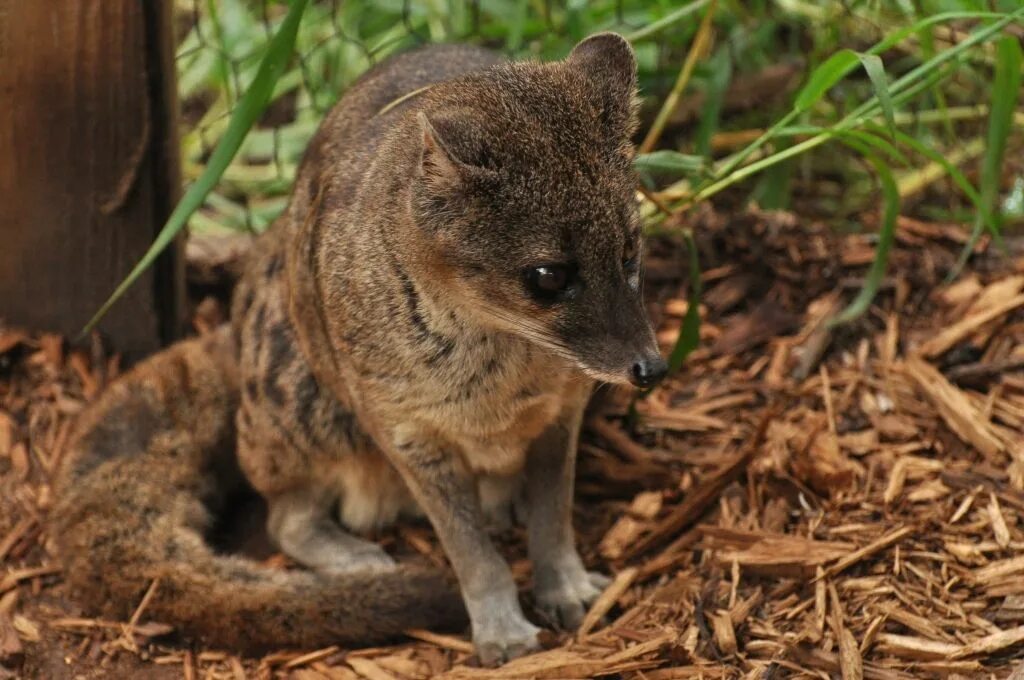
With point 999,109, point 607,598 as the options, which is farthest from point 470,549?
point 999,109

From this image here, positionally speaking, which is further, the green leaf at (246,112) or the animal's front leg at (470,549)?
the animal's front leg at (470,549)

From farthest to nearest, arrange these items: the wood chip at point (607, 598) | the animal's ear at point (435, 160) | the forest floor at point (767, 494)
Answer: the wood chip at point (607, 598)
the forest floor at point (767, 494)
the animal's ear at point (435, 160)

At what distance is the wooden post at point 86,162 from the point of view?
203 inches

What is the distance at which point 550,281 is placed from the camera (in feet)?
12.8

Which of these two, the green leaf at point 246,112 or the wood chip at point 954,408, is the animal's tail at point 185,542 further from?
the wood chip at point 954,408

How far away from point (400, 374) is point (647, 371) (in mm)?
917

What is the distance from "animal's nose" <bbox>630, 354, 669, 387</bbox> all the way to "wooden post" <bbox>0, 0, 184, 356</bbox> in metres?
2.57

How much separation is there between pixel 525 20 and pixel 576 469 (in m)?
2.44

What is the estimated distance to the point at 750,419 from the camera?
5594 mm

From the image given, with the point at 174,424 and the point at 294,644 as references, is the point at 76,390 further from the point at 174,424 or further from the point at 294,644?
the point at 294,644

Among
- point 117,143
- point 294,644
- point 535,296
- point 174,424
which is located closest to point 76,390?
point 174,424

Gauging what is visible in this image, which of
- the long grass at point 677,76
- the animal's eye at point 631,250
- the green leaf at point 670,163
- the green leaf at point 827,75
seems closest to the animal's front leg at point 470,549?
the animal's eye at point 631,250

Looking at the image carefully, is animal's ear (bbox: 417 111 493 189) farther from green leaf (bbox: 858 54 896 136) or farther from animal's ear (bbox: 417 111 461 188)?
green leaf (bbox: 858 54 896 136)

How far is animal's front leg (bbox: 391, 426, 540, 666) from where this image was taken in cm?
463
